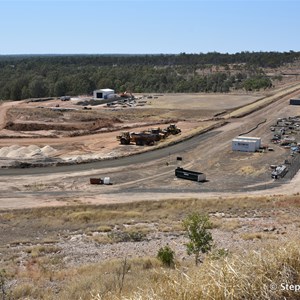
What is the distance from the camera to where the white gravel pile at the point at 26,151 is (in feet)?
165

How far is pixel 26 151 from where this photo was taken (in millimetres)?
51906

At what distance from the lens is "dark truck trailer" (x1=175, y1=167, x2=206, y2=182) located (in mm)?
40428

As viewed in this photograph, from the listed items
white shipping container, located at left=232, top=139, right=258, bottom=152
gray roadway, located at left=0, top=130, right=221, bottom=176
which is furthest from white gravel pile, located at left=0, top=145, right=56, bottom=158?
white shipping container, located at left=232, top=139, right=258, bottom=152

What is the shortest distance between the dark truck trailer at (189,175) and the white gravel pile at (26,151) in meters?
16.8

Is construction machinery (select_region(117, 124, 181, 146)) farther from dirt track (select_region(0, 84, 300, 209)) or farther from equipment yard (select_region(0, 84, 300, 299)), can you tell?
dirt track (select_region(0, 84, 300, 209))

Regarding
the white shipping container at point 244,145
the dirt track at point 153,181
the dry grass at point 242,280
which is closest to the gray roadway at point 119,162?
the dirt track at point 153,181

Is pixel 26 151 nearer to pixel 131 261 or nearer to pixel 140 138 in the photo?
pixel 140 138

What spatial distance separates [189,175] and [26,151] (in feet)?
69.7

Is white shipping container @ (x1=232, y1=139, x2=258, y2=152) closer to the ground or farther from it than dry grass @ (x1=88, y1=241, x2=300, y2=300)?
closer to the ground

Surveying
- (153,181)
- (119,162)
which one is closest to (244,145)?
(119,162)

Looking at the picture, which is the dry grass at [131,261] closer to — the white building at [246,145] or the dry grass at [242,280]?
the dry grass at [242,280]

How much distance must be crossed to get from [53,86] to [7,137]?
198ft

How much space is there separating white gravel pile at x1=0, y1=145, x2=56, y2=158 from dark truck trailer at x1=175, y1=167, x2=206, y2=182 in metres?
16.8

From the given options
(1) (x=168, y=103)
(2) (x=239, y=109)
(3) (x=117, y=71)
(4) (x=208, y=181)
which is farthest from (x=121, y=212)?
(3) (x=117, y=71)
